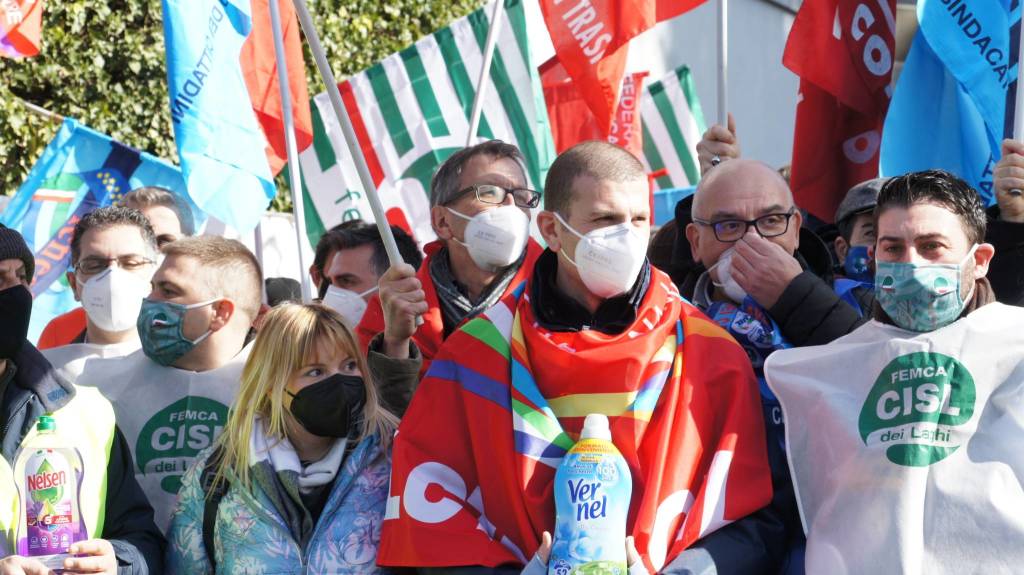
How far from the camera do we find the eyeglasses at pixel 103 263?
5051mm

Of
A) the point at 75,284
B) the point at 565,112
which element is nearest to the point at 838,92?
the point at 75,284

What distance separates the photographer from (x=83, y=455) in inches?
153

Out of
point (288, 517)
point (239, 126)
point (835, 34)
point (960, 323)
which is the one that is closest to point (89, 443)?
point (288, 517)

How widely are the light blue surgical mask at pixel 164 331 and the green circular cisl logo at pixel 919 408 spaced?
7.69 ft

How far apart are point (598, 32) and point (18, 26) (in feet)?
9.90

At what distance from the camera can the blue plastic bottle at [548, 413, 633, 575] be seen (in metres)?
3.26

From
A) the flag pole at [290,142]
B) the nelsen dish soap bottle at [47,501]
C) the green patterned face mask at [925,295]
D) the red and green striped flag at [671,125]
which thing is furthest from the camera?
the red and green striped flag at [671,125]

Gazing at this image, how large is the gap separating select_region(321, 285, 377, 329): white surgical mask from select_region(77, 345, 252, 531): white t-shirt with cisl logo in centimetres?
85

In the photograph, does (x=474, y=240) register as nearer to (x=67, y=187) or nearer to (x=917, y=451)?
(x=917, y=451)

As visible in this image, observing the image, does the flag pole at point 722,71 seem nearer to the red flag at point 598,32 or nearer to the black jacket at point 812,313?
the red flag at point 598,32

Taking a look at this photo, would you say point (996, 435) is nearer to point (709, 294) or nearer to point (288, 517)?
point (709, 294)

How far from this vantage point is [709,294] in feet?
14.3

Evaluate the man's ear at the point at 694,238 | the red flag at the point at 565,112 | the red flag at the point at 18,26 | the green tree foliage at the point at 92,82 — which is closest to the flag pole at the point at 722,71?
the man's ear at the point at 694,238

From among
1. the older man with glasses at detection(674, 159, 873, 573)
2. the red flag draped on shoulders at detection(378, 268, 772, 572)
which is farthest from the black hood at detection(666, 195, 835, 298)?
the red flag draped on shoulders at detection(378, 268, 772, 572)
